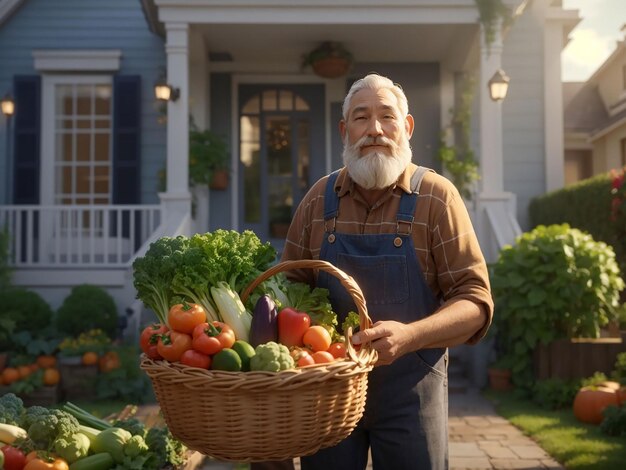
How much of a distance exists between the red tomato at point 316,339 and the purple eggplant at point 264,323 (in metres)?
0.09

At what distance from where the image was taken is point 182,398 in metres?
1.92

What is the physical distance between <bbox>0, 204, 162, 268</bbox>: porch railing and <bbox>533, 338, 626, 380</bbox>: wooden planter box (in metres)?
4.72

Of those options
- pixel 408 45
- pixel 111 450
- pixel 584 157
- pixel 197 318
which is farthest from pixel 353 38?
pixel 584 157

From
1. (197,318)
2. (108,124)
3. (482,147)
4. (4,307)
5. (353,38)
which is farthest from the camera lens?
(108,124)

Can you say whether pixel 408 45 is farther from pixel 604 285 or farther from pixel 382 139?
pixel 382 139

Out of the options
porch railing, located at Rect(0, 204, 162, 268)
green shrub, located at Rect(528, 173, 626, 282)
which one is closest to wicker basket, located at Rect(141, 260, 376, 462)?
green shrub, located at Rect(528, 173, 626, 282)

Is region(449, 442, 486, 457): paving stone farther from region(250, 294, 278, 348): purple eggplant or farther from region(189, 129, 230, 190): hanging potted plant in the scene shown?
region(189, 129, 230, 190): hanging potted plant

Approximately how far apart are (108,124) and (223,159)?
195 centimetres

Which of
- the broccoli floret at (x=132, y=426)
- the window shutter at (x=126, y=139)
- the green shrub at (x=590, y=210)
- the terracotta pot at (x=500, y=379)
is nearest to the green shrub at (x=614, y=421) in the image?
the terracotta pot at (x=500, y=379)

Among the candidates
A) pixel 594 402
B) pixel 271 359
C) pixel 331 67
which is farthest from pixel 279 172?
pixel 271 359

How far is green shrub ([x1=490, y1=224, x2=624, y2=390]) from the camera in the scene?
22.2 ft

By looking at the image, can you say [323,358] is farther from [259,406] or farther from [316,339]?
[259,406]

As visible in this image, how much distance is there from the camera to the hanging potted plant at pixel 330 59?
30.7ft

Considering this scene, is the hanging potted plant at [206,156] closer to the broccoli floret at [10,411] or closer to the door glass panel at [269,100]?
the door glass panel at [269,100]
